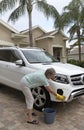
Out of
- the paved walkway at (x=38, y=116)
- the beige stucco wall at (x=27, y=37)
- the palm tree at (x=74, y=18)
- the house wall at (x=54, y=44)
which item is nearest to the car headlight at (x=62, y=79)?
the paved walkway at (x=38, y=116)

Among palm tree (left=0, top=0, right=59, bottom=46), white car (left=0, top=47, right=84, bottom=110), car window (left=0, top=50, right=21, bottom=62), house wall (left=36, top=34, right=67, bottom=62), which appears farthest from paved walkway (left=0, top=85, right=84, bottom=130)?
house wall (left=36, top=34, right=67, bottom=62)

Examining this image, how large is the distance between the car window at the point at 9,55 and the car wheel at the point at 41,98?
5.47 feet

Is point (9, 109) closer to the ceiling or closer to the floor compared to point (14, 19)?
closer to the floor

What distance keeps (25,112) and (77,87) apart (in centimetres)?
172

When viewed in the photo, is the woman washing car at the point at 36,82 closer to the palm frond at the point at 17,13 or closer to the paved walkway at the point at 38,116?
the paved walkway at the point at 38,116

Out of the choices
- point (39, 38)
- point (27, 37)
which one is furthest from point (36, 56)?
point (39, 38)

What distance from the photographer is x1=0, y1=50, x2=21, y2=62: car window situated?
736 centimetres

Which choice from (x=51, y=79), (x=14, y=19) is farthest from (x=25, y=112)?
(x=14, y=19)

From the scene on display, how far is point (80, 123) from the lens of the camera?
17.5 feet

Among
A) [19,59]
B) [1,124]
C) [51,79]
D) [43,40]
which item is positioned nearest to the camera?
[1,124]

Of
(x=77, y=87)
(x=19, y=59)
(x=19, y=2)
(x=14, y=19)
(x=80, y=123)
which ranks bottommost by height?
(x=80, y=123)

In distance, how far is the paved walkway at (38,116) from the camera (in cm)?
501

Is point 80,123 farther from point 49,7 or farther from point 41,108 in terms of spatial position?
point 49,7

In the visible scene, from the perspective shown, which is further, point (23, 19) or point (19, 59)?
point (23, 19)
